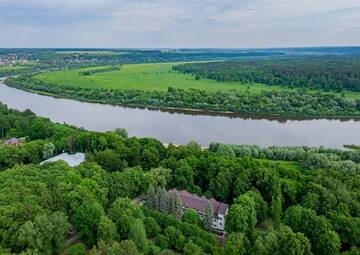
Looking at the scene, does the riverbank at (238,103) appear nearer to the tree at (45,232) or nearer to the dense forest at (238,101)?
the dense forest at (238,101)

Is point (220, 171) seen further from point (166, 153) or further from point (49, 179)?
point (49, 179)

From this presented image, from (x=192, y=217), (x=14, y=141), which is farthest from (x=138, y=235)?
(x=14, y=141)

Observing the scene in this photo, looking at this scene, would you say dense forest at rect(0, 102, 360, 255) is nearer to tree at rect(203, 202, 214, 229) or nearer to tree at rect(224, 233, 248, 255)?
tree at rect(224, 233, 248, 255)

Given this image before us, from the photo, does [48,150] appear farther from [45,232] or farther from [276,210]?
[276,210]

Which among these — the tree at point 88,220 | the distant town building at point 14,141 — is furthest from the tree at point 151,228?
the distant town building at point 14,141

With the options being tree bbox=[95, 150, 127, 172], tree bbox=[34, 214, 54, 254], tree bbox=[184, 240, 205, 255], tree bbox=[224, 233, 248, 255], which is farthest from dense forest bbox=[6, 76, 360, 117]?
tree bbox=[34, 214, 54, 254]

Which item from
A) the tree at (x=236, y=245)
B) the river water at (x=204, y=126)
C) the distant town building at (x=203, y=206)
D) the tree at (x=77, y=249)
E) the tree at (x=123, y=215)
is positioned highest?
the tree at (x=123, y=215)

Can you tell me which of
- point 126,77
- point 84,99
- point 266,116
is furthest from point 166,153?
point 126,77
